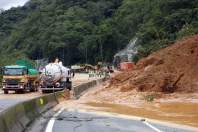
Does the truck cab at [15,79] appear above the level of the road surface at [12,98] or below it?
above

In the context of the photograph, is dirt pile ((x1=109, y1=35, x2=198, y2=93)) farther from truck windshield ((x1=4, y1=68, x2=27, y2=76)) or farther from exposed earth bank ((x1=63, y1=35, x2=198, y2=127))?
truck windshield ((x1=4, y1=68, x2=27, y2=76))

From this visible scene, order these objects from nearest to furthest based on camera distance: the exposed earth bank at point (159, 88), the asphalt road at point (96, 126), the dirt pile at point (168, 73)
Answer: the asphalt road at point (96, 126) → the exposed earth bank at point (159, 88) → the dirt pile at point (168, 73)

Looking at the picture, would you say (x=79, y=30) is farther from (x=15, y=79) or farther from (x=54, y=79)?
(x=54, y=79)

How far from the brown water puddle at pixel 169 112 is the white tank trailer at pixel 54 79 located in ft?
63.3

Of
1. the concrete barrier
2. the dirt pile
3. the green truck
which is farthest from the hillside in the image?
the concrete barrier

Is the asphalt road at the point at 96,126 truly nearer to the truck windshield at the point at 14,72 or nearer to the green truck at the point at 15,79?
the green truck at the point at 15,79

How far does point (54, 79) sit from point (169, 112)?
2458 cm

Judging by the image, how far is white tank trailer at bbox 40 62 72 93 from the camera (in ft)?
167

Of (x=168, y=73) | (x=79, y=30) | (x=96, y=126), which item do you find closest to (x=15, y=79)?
(x=168, y=73)

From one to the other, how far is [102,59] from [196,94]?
125 metres

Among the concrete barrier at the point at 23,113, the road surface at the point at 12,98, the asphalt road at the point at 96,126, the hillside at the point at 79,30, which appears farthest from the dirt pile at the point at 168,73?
the hillside at the point at 79,30

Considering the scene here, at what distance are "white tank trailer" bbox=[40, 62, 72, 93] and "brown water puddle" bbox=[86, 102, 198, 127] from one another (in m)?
19.3

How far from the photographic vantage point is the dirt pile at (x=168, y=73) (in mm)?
38750

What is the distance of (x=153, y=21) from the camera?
4555 inches
